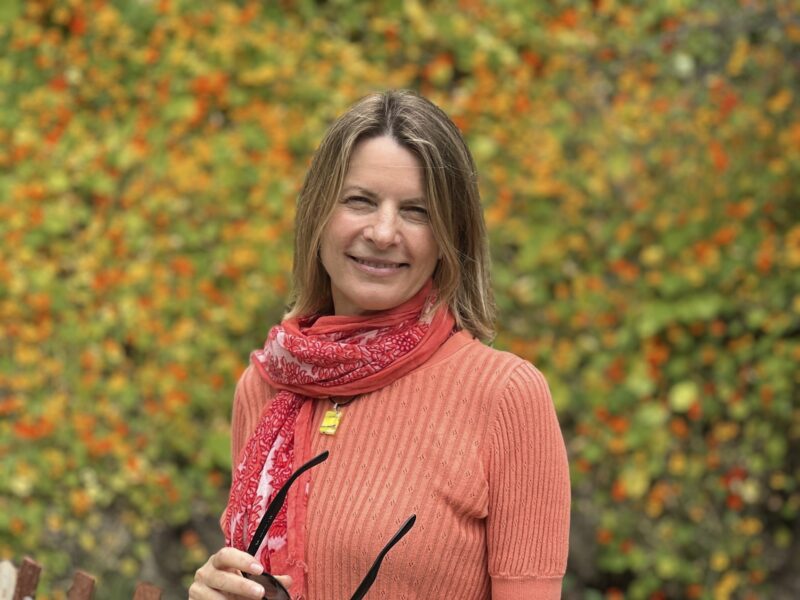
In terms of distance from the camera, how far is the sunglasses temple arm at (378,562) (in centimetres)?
139

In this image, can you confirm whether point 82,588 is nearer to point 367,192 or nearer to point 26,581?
point 26,581

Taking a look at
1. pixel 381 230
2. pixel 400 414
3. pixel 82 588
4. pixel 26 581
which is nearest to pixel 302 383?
pixel 400 414

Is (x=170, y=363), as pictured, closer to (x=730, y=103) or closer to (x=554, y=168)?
(x=554, y=168)

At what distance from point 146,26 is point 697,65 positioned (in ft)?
7.27

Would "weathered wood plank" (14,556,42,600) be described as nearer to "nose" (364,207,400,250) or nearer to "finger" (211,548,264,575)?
"finger" (211,548,264,575)

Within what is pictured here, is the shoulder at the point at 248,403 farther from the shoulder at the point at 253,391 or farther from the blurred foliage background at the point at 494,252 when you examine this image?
the blurred foliage background at the point at 494,252

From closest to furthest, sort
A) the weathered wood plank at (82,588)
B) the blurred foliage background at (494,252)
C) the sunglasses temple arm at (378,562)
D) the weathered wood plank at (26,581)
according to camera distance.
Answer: the sunglasses temple arm at (378,562), the weathered wood plank at (82,588), the weathered wood plank at (26,581), the blurred foliage background at (494,252)

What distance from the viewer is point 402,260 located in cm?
153

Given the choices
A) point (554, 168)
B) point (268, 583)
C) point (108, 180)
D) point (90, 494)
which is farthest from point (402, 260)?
point (108, 180)

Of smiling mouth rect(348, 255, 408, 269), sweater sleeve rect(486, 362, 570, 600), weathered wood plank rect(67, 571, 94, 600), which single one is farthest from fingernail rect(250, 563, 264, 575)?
weathered wood plank rect(67, 571, 94, 600)

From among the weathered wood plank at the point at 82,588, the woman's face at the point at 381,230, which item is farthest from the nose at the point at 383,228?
the weathered wood plank at the point at 82,588

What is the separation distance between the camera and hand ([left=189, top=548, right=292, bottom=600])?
4.60ft

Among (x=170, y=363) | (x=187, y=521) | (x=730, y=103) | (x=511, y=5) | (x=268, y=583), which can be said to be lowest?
(x=187, y=521)

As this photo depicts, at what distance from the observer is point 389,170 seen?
59.2 inches
